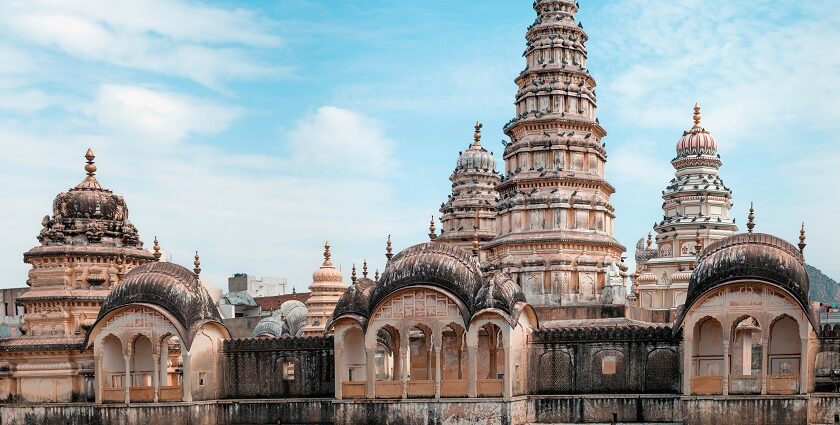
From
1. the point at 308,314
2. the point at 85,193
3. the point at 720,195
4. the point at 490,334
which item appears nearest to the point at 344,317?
the point at 490,334

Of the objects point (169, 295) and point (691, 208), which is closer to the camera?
point (169, 295)

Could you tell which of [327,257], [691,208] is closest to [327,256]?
[327,257]

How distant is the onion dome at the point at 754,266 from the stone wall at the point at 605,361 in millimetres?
1833

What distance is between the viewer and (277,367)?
37.7 m

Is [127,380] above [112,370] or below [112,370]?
below

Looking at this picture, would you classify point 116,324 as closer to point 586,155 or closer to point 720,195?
point 586,155

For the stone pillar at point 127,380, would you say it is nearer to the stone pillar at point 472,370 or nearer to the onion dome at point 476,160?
the stone pillar at point 472,370

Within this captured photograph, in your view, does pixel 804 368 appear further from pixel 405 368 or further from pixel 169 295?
pixel 169 295

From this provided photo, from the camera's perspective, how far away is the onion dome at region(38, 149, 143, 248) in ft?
133

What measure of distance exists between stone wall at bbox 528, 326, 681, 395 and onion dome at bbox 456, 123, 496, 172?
28.2 m

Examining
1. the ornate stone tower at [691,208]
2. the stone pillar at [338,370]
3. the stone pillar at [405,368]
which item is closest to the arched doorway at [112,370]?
the stone pillar at [338,370]

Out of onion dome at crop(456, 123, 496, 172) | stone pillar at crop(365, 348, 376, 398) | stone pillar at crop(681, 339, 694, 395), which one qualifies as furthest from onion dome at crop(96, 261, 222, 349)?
onion dome at crop(456, 123, 496, 172)

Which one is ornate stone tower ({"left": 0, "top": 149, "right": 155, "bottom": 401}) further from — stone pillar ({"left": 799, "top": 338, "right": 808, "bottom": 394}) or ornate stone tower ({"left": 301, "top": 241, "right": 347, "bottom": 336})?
stone pillar ({"left": 799, "top": 338, "right": 808, "bottom": 394})

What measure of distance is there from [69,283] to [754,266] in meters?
24.4
